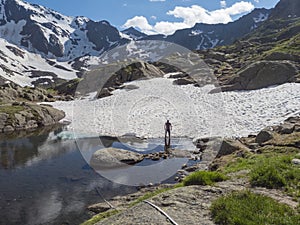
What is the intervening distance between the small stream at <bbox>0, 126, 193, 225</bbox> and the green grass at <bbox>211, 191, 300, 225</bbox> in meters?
7.75

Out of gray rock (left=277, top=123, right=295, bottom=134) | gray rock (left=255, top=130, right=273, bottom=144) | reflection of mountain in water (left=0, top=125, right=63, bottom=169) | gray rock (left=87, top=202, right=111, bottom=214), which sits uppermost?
gray rock (left=277, top=123, right=295, bottom=134)

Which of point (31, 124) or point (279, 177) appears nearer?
point (279, 177)

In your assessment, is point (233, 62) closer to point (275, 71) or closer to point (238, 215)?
point (275, 71)

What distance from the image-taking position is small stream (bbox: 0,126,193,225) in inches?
548

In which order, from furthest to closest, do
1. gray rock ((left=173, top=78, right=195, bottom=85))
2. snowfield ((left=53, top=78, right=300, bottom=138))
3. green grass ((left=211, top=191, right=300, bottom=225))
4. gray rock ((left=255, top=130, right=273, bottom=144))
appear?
gray rock ((left=173, top=78, right=195, bottom=85)) < snowfield ((left=53, top=78, right=300, bottom=138)) < gray rock ((left=255, top=130, right=273, bottom=144)) < green grass ((left=211, top=191, right=300, bottom=225))

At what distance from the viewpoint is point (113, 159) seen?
21.9 metres

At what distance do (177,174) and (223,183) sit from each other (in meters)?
9.24

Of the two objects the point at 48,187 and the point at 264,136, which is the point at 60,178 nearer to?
the point at 48,187

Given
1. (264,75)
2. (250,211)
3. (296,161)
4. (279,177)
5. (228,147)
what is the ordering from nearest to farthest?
(250,211), (279,177), (296,161), (228,147), (264,75)

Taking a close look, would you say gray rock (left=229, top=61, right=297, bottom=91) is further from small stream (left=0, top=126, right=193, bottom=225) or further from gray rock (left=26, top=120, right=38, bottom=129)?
gray rock (left=26, top=120, right=38, bottom=129)

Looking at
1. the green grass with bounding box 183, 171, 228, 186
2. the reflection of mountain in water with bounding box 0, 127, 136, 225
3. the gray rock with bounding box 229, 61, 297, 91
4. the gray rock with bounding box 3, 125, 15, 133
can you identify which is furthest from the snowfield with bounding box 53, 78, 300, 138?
the green grass with bounding box 183, 171, 228, 186

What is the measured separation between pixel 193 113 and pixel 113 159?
2035cm

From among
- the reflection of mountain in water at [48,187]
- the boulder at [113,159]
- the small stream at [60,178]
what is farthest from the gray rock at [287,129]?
the reflection of mountain in water at [48,187]

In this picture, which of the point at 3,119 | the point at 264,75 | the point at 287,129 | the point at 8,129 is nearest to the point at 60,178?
the point at 287,129
